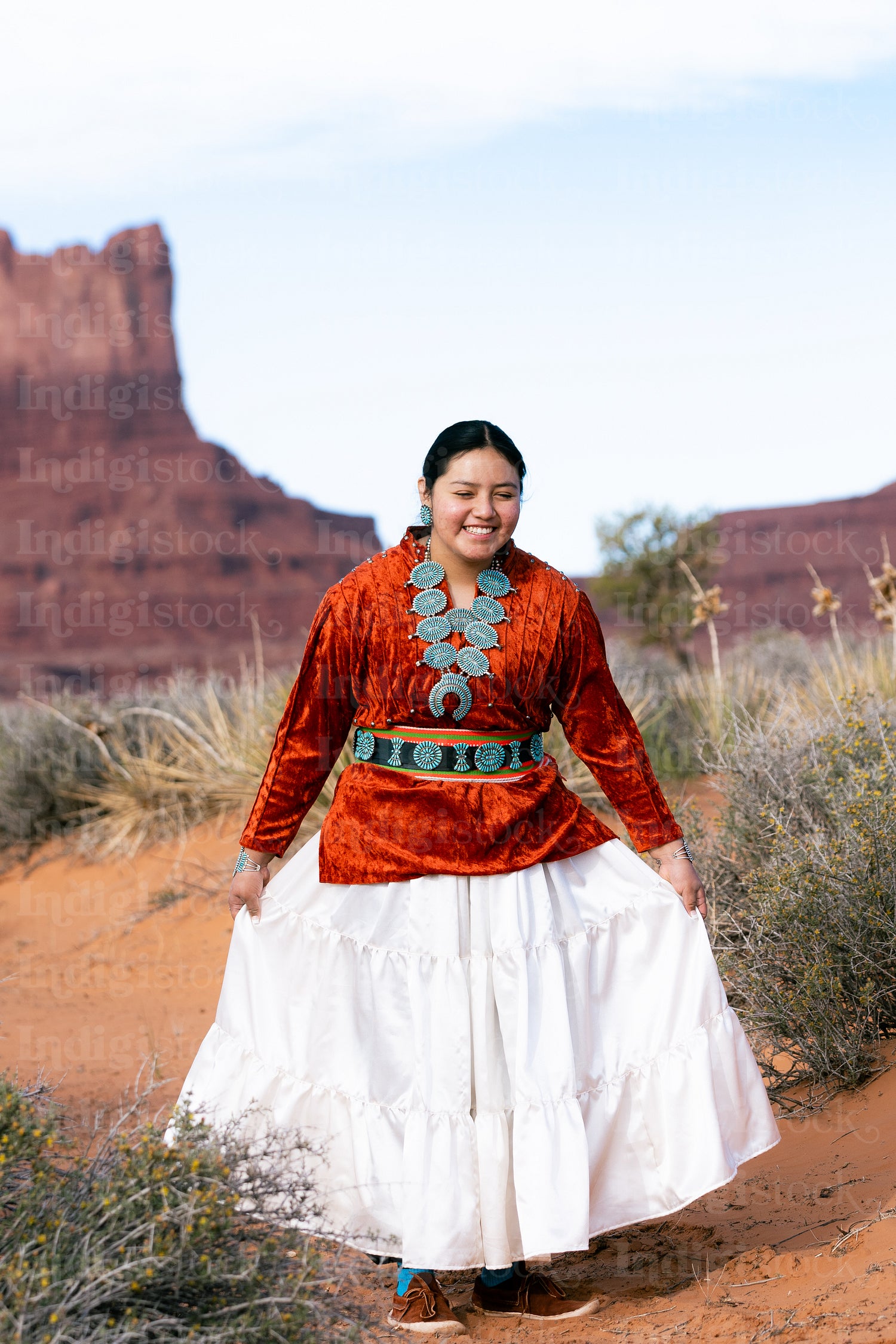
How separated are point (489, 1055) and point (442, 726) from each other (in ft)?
2.59

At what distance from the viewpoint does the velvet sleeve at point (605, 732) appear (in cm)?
320

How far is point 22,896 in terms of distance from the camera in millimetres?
8898

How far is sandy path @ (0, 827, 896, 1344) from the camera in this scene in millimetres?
2871

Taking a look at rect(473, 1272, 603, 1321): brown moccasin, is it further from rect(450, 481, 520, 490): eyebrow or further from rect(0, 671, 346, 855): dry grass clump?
rect(0, 671, 346, 855): dry grass clump

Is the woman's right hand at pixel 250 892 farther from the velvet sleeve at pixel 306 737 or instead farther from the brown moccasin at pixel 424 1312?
the brown moccasin at pixel 424 1312

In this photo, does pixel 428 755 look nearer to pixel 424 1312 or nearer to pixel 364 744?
pixel 364 744

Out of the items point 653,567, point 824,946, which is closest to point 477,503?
point 824,946

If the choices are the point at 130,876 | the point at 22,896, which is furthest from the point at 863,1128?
the point at 22,896

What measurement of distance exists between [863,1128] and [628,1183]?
1283mm

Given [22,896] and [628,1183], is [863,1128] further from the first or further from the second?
[22,896]

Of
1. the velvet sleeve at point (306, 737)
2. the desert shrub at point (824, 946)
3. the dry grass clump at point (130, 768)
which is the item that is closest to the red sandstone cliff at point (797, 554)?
the dry grass clump at point (130, 768)

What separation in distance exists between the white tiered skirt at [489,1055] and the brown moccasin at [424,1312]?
0.21 m

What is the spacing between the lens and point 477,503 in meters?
3.05

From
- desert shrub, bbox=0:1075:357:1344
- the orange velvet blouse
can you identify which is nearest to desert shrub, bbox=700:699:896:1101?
the orange velvet blouse
